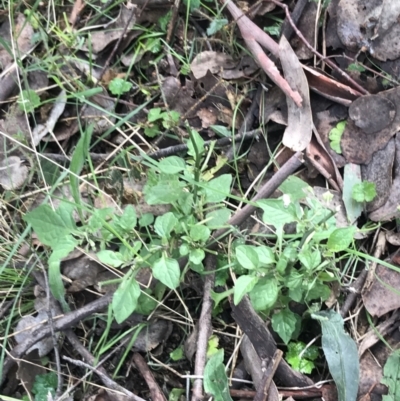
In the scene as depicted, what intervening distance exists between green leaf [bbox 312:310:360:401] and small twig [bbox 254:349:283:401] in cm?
14

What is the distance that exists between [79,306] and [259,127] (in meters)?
0.94

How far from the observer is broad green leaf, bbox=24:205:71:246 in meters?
1.52

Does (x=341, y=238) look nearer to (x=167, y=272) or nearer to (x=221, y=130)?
(x=167, y=272)

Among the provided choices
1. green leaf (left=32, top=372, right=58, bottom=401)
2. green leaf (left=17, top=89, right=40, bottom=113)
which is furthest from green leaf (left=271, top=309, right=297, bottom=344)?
green leaf (left=17, top=89, right=40, bottom=113)

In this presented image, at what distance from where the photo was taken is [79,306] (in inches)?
68.9

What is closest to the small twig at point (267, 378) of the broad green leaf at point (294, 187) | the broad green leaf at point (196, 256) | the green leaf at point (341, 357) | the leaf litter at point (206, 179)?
the leaf litter at point (206, 179)

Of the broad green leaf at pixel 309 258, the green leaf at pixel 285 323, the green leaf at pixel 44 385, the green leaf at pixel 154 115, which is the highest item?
the green leaf at pixel 154 115

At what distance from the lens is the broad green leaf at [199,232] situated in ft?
4.87

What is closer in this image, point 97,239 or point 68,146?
point 97,239

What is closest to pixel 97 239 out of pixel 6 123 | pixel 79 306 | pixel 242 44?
pixel 79 306

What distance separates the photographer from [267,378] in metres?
1.46

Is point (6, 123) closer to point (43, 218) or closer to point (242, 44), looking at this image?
point (43, 218)

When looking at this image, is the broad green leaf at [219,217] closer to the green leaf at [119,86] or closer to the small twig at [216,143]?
the small twig at [216,143]

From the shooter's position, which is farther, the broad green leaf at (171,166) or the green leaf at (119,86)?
the green leaf at (119,86)
